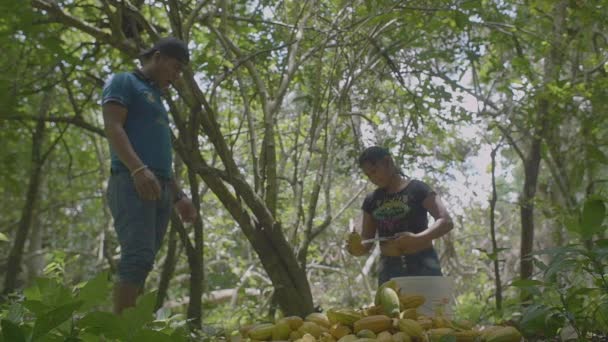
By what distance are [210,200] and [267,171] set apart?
5452mm

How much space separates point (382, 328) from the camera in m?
1.80

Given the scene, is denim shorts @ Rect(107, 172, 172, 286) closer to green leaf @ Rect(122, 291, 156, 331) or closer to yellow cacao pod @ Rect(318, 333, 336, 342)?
yellow cacao pod @ Rect(318, 333, 336, 342)

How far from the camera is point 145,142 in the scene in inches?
116

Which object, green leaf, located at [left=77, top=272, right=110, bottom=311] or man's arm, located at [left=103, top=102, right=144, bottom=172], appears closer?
green leaf, located at [left=77, top=272, right=110, bottom=311]

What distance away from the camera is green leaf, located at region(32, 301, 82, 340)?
3.27ft

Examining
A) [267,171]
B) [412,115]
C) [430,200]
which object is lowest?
[430,200]

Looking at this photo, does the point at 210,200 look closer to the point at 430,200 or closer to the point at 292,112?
the point at 292,112

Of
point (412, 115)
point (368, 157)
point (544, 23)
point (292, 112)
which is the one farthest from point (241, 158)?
point (368, 157)

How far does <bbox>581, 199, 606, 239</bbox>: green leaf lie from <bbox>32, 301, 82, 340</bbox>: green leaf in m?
1.26

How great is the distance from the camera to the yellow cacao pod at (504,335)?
1.64 m

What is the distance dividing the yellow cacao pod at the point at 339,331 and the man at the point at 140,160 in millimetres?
1077

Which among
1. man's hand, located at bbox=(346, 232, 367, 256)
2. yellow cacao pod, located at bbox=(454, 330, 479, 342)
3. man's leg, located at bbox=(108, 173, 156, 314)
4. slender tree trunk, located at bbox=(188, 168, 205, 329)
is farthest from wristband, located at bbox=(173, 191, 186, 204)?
yellow cacao pod, located at bbox=(454, 330, 479, 342)

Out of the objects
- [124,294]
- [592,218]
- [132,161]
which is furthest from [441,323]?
[132,161]

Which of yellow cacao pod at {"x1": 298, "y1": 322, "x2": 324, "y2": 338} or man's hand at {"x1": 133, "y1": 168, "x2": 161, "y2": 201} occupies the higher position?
man's hand at {"x1": 133, "y1": 168, "x2": 161, "y2": 201}
